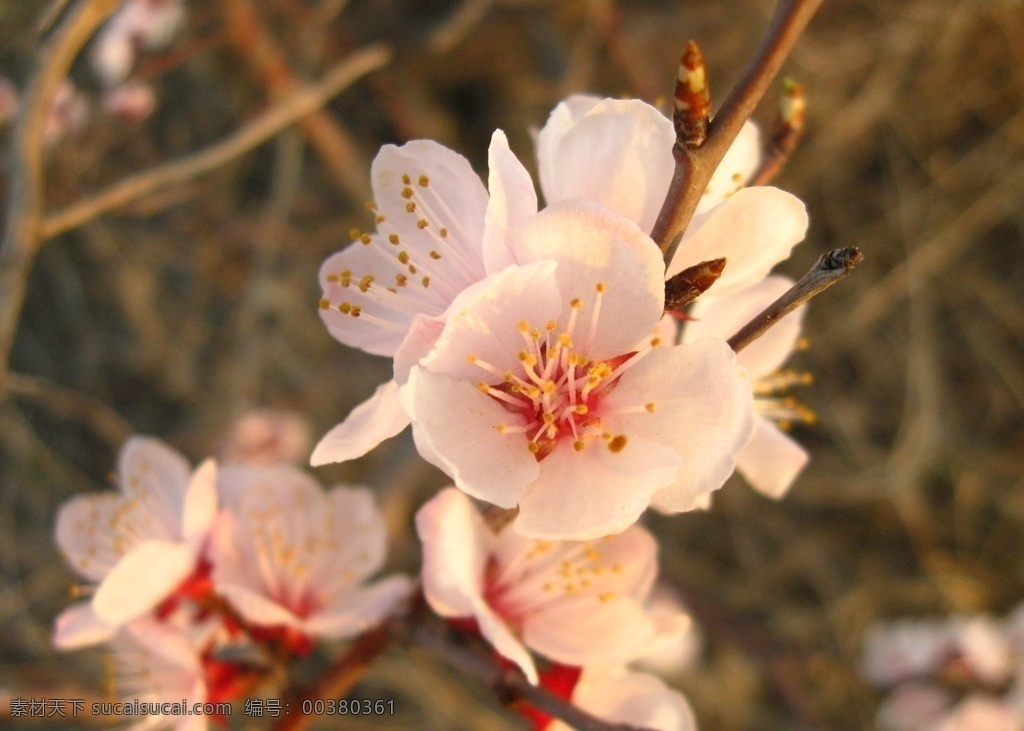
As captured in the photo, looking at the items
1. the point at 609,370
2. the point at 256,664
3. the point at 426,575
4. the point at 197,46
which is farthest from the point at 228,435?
the point at 609,370

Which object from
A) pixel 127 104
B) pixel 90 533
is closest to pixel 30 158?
pixel 90 533

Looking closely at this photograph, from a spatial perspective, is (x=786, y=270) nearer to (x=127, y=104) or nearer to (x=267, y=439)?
(x=267, y=439)

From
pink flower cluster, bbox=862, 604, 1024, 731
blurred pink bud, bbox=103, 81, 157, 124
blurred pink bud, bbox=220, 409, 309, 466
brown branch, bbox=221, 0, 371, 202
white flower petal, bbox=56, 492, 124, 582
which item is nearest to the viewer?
white flower petal, bbox=56, 492, 124, 582

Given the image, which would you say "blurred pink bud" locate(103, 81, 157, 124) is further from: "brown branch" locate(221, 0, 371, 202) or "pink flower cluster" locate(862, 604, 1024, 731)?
"pink flower cluster" locate(862, 604, 1024, 731)

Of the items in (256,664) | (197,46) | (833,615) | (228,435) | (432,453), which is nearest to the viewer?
(432,453)

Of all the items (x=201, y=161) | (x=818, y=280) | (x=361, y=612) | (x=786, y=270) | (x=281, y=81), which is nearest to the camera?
(x=818, y=280)

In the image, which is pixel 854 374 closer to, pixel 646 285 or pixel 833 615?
pixel 833 615

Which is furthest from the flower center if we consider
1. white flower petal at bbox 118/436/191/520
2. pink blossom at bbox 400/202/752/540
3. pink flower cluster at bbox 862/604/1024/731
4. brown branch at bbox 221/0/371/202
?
pink flower cluster at bbox 862/604/1024/731
